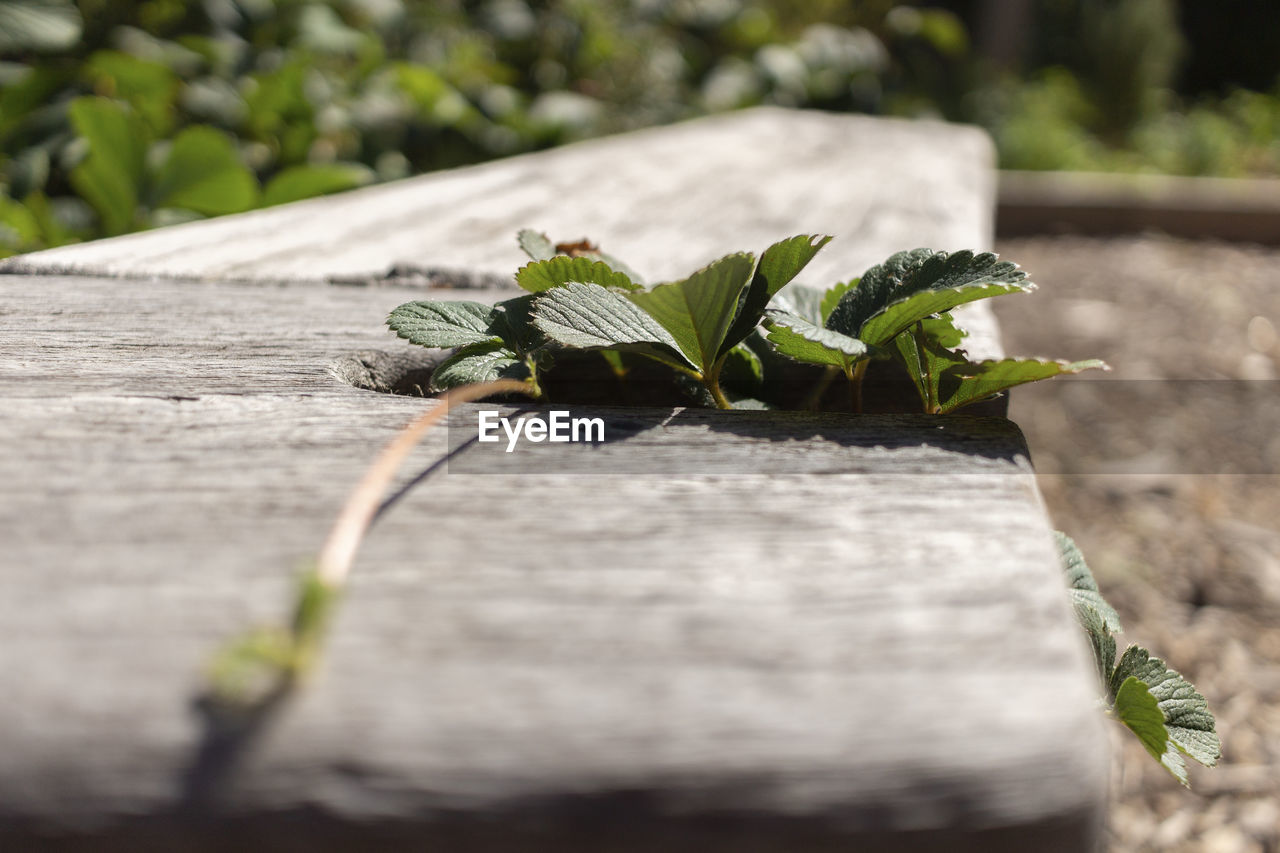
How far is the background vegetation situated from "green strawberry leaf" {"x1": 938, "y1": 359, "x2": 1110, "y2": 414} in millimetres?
1096

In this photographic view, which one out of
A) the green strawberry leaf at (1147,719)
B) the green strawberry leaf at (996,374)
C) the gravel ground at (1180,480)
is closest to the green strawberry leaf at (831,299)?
the green strawberry leaf at (996,374)

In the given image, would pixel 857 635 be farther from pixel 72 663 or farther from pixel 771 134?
pixel 771 134

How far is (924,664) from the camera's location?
0.35 m

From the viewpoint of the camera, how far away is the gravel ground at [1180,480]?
1.35m

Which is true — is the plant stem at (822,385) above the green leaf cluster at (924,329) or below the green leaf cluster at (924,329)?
below

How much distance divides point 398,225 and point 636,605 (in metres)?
0.91

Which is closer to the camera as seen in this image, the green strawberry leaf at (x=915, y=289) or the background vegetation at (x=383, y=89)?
the green strawberry leaf at (x=915, y=289)

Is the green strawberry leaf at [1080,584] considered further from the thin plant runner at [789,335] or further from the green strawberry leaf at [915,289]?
the green strawberry leaf at [915,289]

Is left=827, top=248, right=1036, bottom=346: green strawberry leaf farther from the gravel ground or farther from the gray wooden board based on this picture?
the gravel ground

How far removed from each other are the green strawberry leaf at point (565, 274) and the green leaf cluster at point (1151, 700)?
0.38 metres

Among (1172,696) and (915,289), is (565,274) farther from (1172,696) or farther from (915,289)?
(1172,696)

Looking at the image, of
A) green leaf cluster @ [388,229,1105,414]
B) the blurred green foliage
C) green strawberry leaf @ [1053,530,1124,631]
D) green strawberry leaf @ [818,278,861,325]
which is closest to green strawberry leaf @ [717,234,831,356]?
green leaf cluster @ [388,229,1105,414]

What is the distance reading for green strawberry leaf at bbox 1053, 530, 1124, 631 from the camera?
1.99ft

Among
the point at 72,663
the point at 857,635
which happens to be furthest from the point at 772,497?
the point at 72,663
